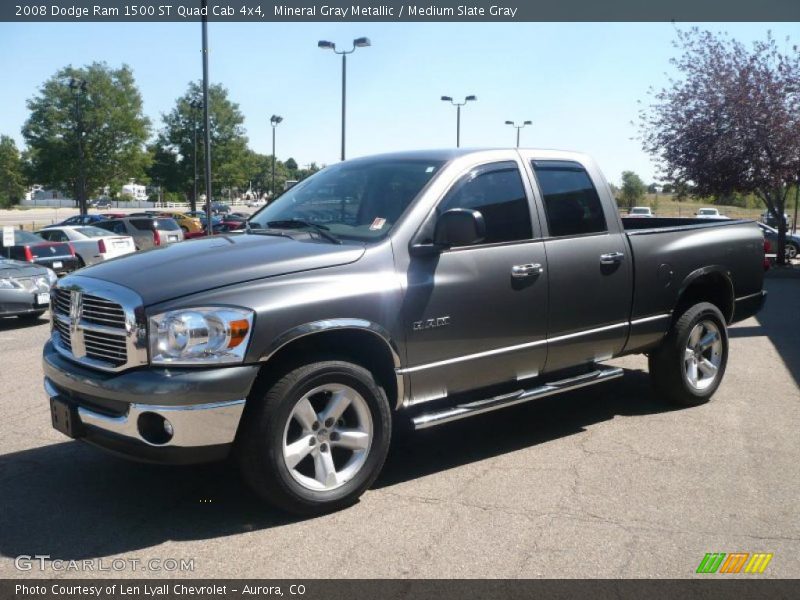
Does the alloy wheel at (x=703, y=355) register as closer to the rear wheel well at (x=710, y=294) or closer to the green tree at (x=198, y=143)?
the rear wheel well at (x=710, y=294)

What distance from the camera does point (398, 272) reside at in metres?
4.45

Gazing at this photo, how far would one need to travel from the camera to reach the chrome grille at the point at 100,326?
12.6 ft

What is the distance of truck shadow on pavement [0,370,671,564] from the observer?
3.90m

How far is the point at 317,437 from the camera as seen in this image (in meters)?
4.12

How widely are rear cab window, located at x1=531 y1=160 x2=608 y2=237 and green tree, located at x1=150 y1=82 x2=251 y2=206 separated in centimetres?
4700

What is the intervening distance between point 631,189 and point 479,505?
7590 centimetres

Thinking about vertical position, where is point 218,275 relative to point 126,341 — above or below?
above

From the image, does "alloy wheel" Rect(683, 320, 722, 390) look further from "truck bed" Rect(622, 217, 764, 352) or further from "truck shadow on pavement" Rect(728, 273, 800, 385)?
"truck shadow on pavement" Rect(728, 273, 800, 385)

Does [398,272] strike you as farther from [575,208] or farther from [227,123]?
[227,123]

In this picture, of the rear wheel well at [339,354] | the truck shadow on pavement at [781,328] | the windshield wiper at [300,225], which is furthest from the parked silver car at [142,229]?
the rear wheel well at [339,354]

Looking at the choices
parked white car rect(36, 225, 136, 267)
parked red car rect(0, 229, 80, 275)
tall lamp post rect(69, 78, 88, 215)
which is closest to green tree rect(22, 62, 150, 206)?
tall lamp post rect(69, 78, 88, 215)
